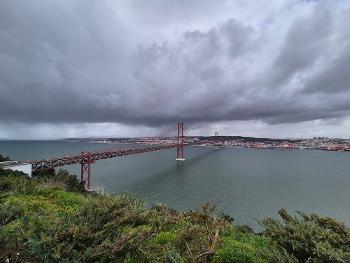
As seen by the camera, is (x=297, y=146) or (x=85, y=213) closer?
(x=85, y=213)

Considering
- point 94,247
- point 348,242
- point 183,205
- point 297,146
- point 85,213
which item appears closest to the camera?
point 94,247

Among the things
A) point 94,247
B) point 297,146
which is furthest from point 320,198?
point 297,146

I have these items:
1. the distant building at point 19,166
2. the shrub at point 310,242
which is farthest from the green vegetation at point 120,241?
the distant building at point 19,166

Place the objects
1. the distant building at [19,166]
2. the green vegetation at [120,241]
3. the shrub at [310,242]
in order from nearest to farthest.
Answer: the green vegetation at [120,241] < the shrub at [310,242] < the distant building at [19,166]

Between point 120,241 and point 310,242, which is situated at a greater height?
point 120,241

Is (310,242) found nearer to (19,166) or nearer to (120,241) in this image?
(120,241)

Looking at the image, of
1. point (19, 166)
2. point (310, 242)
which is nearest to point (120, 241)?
point (310, 242)

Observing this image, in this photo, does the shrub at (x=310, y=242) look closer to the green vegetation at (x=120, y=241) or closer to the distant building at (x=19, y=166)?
the green vegetation at (x=120, y=241)

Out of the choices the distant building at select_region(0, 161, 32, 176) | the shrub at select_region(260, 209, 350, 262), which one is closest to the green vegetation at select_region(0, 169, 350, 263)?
the shrub at select_region(260, 209, 350, 262)

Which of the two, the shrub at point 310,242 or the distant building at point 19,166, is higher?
the shrub at point 310,242

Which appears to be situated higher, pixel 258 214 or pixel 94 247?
pixel 94 247

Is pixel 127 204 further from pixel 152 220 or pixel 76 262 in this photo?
pixel 76 262
